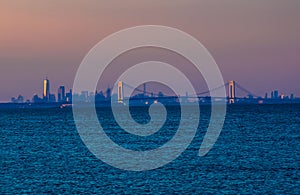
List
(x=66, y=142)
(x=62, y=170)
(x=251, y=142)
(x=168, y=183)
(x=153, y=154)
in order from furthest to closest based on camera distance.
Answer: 1. (x=66, y=142)
2. (x=251, y=142)
3. (x=153, y=154)
4. (x=62, y=170)
5. (x=168, y=183)

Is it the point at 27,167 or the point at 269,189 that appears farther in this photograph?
the point at 27,167

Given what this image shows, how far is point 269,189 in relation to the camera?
46.0m

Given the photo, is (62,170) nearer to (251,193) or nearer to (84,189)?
(84,189)

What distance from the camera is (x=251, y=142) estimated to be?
8419cm

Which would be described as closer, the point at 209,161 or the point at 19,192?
the point at 19,192

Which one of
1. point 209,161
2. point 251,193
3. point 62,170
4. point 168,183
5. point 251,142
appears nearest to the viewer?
point 251,193

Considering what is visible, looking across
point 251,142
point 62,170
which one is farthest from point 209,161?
point 251,142

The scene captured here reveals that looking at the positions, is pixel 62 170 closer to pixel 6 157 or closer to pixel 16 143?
pixel 6 157

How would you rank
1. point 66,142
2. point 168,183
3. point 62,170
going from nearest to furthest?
1. point 168,183
2. point 62,170
3. point 66,142

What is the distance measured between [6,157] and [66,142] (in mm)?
20063

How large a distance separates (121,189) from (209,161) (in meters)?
16.1

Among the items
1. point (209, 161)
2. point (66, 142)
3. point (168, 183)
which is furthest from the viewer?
point (66, 142)

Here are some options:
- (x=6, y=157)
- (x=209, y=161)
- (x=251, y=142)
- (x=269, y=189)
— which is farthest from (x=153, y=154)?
(x=269, y=189)

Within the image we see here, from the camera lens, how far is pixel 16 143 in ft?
294
